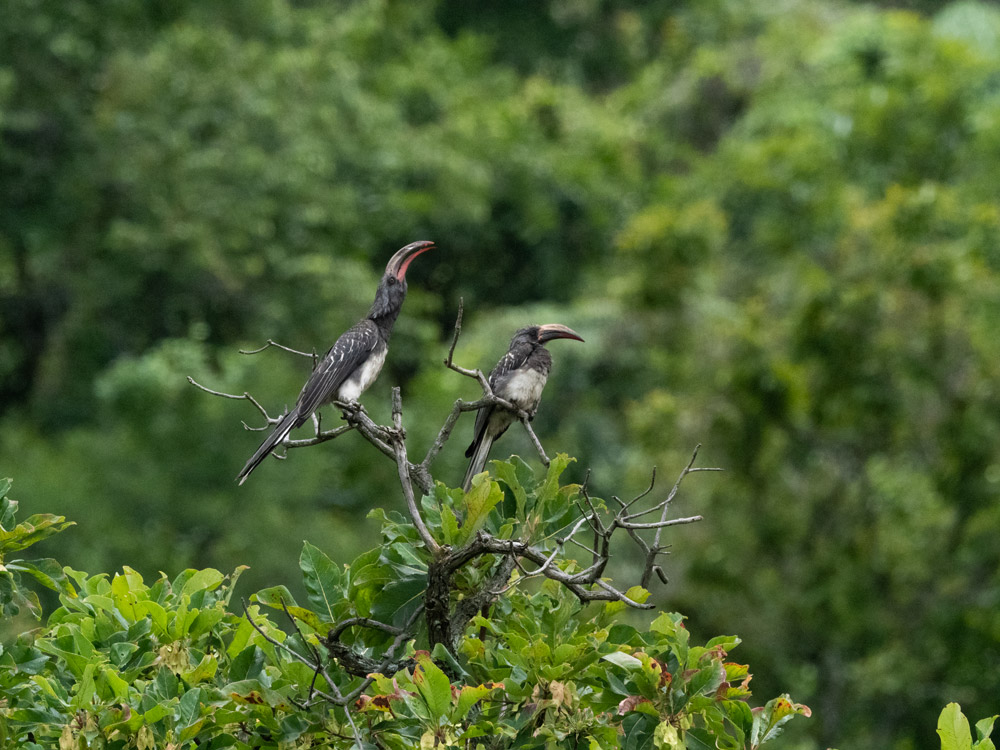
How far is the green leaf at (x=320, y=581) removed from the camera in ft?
12.3

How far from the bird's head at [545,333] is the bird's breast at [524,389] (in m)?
0.18

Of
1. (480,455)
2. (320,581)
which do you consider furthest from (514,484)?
(480,455)

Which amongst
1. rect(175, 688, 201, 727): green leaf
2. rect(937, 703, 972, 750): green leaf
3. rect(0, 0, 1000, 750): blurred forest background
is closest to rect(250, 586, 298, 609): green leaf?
rect(175, 688, 201, 727): green leaf

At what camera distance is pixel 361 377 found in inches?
235

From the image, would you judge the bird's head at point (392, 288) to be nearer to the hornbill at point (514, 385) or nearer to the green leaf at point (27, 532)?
the hornbill at point (514, 385)

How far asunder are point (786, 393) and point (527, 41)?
53.2 ft

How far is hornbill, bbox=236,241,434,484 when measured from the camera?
5.64m

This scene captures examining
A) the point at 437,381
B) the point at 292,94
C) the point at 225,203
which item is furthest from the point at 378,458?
the point at 292,94

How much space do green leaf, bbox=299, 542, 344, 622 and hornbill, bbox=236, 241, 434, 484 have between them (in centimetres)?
170

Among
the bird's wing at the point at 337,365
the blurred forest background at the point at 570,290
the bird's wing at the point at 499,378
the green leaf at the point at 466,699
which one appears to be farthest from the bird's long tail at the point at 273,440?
the blurred forest background at the point at 570,290

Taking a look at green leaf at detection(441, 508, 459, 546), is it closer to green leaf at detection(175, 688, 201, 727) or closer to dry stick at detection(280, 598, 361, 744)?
dry stick at detection(280, 598, 361, 744)

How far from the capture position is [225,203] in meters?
17.7

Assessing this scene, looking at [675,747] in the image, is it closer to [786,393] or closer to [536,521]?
[536,521]

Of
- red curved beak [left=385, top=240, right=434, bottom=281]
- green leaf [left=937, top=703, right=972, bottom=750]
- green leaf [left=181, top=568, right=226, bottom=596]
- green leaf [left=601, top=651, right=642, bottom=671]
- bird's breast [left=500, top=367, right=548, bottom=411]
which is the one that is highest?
red curved beak [left=385, top=240, right=434, bottom=281]
